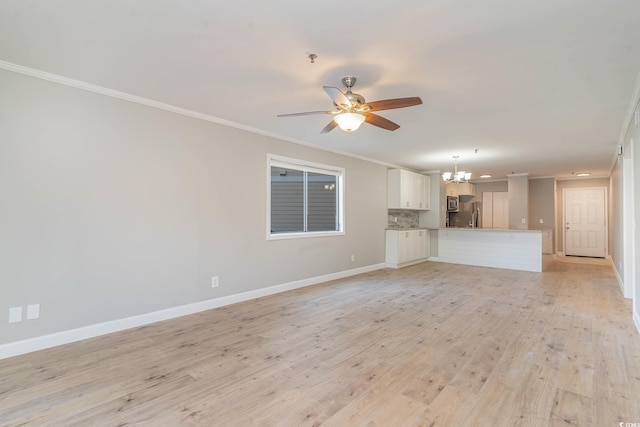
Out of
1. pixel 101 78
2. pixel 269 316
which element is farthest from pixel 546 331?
pixel 101 78

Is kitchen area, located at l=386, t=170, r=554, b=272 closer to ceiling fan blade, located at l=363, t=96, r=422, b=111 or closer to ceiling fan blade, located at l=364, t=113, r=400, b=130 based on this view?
ceiling fan blade, located at l=364, t=113, r=400, b=130

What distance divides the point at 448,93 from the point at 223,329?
10.9ft

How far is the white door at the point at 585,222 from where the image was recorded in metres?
8.97

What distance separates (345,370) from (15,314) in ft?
9.29

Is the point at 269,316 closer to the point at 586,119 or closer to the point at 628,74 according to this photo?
the point at 628,74

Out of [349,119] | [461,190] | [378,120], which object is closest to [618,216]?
[461,190]

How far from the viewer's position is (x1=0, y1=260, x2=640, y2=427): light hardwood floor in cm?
195

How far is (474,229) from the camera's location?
24.8ft

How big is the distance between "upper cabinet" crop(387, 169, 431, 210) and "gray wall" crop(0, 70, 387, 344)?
3408 millimetres

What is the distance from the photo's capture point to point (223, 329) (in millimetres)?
3354

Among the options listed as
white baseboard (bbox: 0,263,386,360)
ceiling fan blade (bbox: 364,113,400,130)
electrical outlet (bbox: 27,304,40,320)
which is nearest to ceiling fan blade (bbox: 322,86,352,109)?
ceiling fan blade (bbox: 364,113,400,130)

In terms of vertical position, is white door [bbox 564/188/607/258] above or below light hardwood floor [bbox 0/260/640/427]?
above

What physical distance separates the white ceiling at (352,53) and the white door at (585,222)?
6.35m

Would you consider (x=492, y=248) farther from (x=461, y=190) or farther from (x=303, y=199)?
(x=303, y=199)
